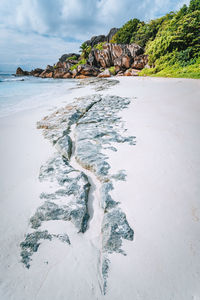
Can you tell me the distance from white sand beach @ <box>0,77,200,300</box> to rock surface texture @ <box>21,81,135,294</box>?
0.05 meters

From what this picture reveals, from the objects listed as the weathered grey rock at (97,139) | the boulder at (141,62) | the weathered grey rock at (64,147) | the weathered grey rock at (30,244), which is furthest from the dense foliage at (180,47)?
the weathered grey rock at (30,244)

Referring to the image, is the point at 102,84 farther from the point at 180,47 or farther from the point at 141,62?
the point at 141,62

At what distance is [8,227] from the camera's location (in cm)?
126

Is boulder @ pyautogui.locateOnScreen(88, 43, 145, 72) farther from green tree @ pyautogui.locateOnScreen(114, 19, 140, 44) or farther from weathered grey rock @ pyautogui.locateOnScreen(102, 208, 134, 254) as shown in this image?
weathered grey rock @ pyautogui.locateOnScreen(102, 208, 134, 254)

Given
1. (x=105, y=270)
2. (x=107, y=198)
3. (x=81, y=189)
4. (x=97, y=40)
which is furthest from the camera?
(x=97, y=40)

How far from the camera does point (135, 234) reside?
1174mm

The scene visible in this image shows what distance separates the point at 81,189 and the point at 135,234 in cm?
73

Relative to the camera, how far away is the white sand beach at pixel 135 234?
2.97ft

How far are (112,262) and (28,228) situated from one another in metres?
0.83

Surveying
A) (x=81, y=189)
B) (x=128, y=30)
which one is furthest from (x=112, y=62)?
(x=81, y=189)

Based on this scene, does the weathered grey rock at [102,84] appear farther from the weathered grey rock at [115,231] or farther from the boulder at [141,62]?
the weathered grey rock at [115,231]

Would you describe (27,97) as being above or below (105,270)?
above

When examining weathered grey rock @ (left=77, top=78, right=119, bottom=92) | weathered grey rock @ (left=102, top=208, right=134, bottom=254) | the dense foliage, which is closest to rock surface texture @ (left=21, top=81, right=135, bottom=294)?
weathered grey rock @ (left=102, top=208, right=134, bottom=254)

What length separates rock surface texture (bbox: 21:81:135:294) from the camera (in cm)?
115
